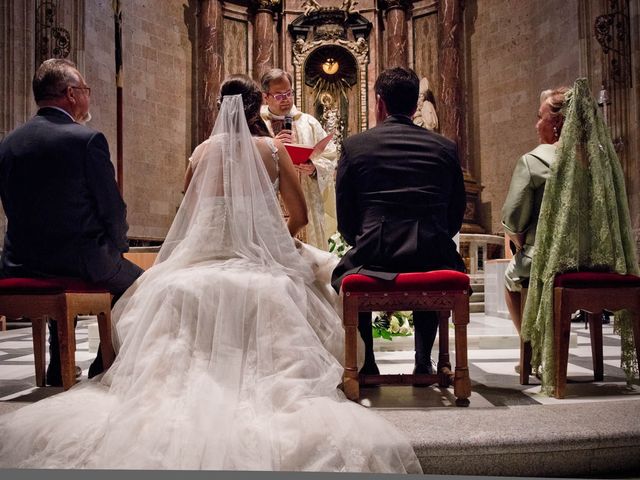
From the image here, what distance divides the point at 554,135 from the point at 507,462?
2070mm

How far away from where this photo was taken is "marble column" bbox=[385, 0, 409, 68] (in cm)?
1305

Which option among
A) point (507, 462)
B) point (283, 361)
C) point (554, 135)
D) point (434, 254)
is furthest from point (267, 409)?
point (554, 135)

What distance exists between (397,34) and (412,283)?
1108cm

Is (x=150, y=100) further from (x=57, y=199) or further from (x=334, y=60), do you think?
(x=57, y=199)

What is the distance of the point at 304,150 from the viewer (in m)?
4.14

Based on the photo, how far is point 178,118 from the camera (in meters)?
12.9

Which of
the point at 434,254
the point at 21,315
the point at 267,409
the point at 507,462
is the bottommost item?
the point at 507,462

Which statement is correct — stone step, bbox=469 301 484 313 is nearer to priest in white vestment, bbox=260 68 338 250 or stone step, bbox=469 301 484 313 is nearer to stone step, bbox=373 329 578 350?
stone step, bbox=373 329 578 350

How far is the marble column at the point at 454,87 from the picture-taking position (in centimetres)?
1230

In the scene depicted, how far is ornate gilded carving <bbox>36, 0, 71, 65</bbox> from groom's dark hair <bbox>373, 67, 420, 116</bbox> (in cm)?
712

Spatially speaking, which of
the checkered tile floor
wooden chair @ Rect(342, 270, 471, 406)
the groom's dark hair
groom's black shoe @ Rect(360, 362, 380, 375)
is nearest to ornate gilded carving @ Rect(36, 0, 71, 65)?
the checkered tile floor

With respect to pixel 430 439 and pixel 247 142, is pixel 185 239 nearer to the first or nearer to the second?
pixel 247 142

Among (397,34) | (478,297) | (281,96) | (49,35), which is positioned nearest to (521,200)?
(281,96)

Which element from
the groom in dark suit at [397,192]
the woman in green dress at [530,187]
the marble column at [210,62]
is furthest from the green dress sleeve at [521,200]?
the marble column at [210,62]
